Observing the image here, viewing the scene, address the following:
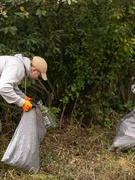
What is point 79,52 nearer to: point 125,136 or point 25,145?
point 125,136

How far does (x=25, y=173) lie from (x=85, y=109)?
2.00 metres

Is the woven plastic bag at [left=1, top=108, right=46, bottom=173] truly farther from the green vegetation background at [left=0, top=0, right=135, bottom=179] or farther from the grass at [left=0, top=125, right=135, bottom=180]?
the green vegetation background at [left=0, top=0, right=135, bottom=179]

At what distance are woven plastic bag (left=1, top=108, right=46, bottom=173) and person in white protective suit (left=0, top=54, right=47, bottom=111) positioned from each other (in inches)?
6.6

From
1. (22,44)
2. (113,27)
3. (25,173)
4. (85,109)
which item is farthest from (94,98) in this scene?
(25,173)

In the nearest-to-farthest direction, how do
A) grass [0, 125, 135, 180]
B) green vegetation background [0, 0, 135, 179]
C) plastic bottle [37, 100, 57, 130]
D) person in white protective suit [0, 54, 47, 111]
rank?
1. person in white protective suit [0, 54, 47, 111]
2. grass [0, 125, 135, 180]
3. plastic bottle [37, 100, 57, 130]
4. green vegetation background [0, 0, 135, 179]

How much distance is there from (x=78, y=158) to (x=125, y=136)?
0.68m

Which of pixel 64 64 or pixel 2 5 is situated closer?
pixel 2 5

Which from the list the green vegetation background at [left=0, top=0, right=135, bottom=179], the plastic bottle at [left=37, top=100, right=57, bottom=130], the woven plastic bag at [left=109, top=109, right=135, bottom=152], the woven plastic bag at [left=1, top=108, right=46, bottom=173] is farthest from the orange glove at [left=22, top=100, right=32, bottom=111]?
the woven plastic bag at [left=109, top=109, right=135, bottom=152]

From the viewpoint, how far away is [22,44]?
15.3ft

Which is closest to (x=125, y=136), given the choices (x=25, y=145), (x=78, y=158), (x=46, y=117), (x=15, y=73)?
(x=78, y=158)

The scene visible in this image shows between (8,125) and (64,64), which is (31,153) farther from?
(64,64)

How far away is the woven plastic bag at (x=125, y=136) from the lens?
4.71 meters

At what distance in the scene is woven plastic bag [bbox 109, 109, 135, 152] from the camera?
185 inches

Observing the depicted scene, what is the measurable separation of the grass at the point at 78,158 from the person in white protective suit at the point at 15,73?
2.70 ft
